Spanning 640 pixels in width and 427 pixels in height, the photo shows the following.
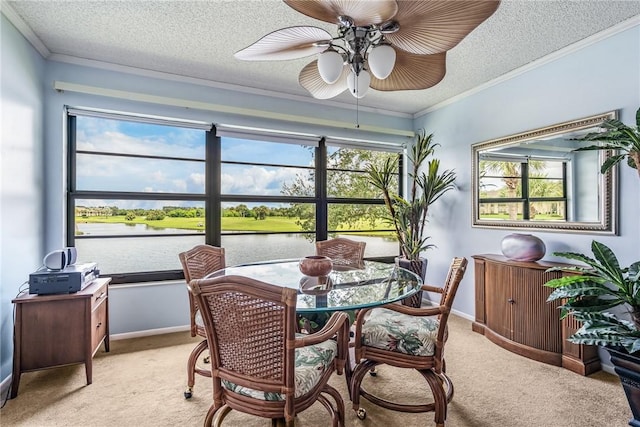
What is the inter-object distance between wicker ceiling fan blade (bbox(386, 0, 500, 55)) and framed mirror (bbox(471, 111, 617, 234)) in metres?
1.86

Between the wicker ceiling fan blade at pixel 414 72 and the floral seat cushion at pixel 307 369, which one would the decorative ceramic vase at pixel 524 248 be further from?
the floral seat cushion at pixel 307 369

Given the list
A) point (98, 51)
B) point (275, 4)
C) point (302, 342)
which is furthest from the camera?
point (98, 51)

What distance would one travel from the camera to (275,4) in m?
2.12

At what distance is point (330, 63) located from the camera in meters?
1.66

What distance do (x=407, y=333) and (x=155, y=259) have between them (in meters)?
2.72

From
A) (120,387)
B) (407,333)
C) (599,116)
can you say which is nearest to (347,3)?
(407,333)

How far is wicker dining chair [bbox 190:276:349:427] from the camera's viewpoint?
3.94ft

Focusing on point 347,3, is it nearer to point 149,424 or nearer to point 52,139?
point 149,424

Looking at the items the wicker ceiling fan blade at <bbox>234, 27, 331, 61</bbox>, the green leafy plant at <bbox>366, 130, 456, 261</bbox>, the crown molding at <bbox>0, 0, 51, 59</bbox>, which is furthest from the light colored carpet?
the crown molding at <bbox>0, 0, 51, 59</bbox>

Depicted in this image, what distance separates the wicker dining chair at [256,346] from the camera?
120 cm

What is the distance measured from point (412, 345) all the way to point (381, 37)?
68.9 inches

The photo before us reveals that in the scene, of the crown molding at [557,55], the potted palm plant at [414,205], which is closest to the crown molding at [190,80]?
the potted palm plant at [414,205]

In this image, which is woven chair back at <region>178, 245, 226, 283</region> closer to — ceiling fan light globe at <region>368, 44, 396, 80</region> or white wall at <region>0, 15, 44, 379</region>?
white wall at <region>0, 15, 44, 379</region>

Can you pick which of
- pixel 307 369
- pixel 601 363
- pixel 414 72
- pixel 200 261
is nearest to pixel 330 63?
pixel 414 72
